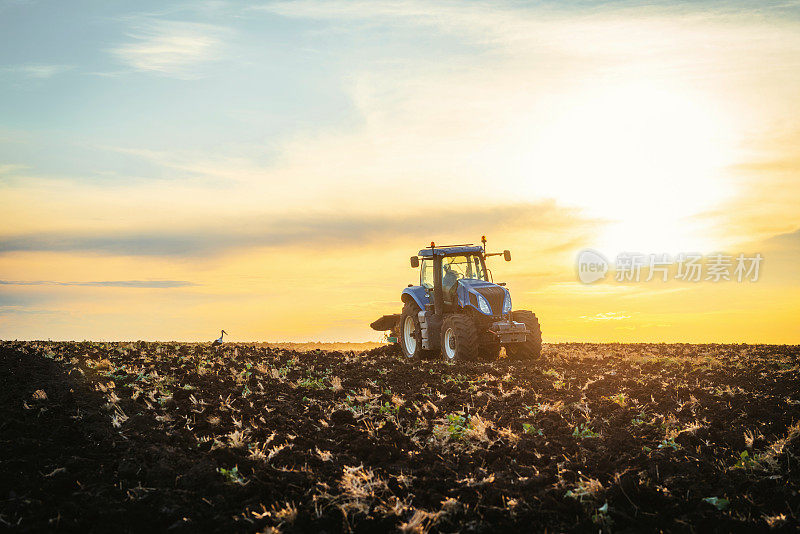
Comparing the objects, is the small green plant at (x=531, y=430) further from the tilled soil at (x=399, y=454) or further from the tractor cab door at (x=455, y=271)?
the tractor cab door at (x=455, y=271)

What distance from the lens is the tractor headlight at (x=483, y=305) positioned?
1594cm

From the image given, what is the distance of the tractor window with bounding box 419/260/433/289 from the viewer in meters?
17.8

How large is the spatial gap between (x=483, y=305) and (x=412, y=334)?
3.03 metres

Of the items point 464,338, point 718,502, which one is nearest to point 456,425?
point 718,502

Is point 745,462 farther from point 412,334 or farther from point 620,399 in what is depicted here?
point 412,334

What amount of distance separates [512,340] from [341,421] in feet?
25.9

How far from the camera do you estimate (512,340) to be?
15.7 m

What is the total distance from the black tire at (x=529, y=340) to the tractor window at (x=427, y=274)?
103 inches

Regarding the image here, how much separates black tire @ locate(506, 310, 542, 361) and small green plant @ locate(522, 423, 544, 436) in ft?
26.7

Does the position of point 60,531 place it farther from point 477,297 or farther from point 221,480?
point 477,297

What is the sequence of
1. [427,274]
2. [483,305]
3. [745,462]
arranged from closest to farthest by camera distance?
[745,462] < [483,305] < [427,274]

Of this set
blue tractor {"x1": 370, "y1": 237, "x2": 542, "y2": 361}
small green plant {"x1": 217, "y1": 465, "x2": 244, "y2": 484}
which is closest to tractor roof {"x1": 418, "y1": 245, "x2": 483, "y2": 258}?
blue tractor {"x1": 370, "y1": 237, "x2": 542, "y2": 361}

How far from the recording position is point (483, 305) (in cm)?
1595

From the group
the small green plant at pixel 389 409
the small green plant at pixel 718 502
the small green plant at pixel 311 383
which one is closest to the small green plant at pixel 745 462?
the small green plant at pixel 718 502
